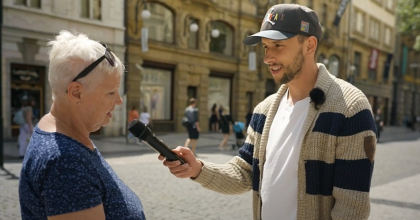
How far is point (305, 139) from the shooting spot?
1739mm

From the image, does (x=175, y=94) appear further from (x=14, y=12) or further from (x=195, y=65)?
(x=14, y=12)

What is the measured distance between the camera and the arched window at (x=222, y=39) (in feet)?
70.2

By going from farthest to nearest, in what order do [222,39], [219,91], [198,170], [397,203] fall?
[219,91] → [222,39] → [397,203] → [198,170]

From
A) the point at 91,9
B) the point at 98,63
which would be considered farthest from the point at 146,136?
the point at 91,9

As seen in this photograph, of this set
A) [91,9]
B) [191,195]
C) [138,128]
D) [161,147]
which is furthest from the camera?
[91,9]

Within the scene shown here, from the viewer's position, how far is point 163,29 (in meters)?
19.0

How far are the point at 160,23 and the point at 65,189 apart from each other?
18.4 m

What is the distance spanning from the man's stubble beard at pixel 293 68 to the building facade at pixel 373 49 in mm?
30110

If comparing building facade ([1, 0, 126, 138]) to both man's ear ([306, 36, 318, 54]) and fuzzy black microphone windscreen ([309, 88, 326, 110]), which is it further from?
fuzzy black microphone windscreen ([309, 88, 326, 110])

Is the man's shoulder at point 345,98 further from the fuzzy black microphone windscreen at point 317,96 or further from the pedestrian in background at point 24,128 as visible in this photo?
the pedestrian in background at point 24,128

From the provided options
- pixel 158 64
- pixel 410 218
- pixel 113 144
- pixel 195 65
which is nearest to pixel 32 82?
pixel 113 144

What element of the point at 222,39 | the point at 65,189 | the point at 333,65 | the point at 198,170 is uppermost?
the point at 222,39

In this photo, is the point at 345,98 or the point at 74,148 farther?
the point at 345,98

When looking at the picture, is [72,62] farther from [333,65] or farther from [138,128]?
[333,65]
